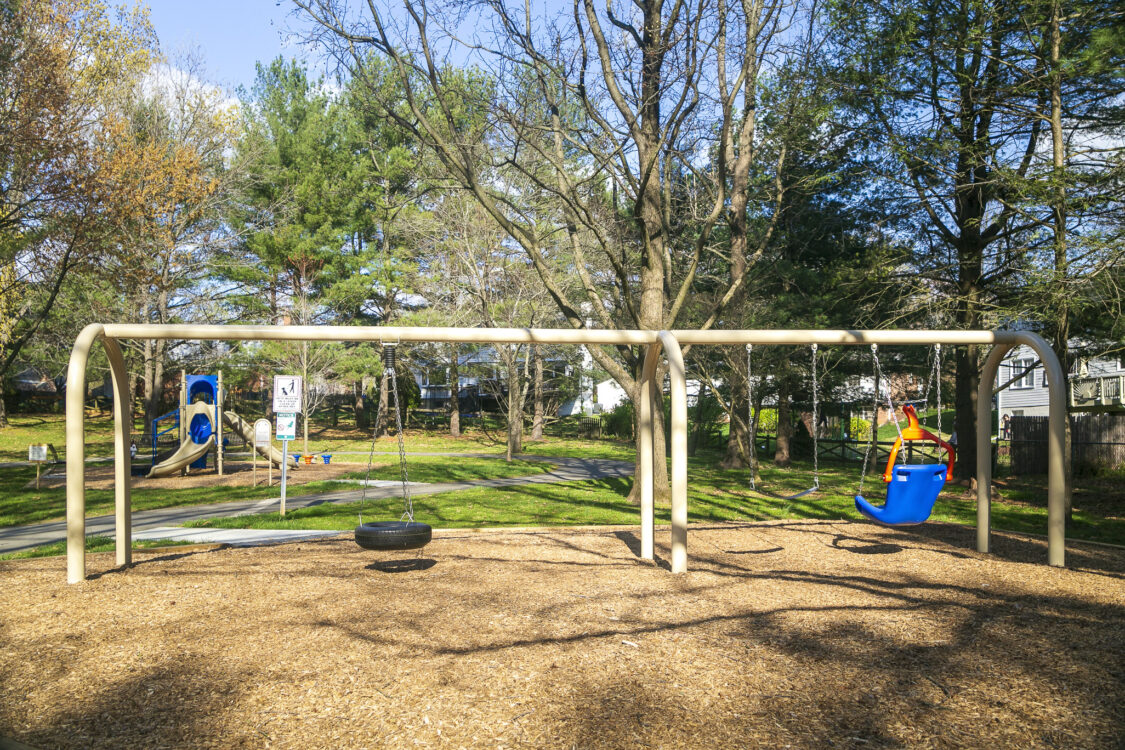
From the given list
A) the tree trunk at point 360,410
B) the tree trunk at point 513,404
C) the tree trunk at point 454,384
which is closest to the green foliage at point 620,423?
the tree trunk at point 454,384

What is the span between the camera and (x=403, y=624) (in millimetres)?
5797

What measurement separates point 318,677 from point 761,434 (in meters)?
27.9

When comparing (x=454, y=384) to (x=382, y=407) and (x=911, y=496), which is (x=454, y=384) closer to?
(x=382, y=407)

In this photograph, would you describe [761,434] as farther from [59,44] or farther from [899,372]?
[59,44]

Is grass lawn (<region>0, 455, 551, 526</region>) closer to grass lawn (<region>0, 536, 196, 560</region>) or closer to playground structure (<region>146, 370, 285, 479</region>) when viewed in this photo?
playground structure (<region>146, 370, 285, 479</region>)

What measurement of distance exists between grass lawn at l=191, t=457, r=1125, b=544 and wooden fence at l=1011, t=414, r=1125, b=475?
4797 mm

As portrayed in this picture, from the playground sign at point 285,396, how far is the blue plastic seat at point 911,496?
9398 mm

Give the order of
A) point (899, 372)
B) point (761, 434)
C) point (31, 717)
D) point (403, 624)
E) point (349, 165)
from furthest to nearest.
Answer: point (349, 165) < point (761, 434) < point (899, 372) < point (403, 624) < point (31, 717)

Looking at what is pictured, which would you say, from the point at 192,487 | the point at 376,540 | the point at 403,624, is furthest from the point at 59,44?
the point at 403,624

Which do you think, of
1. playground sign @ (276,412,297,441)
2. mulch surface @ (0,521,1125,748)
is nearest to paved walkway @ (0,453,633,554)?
playground sign @ (276,412,297,441)

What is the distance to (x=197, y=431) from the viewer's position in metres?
19.6

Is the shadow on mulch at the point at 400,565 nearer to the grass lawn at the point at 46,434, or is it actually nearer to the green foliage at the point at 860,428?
the grass lawn at the point at 46,434

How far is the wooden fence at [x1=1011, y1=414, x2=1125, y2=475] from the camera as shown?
18.6 m

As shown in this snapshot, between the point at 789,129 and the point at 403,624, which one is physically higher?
the point at 789,129
